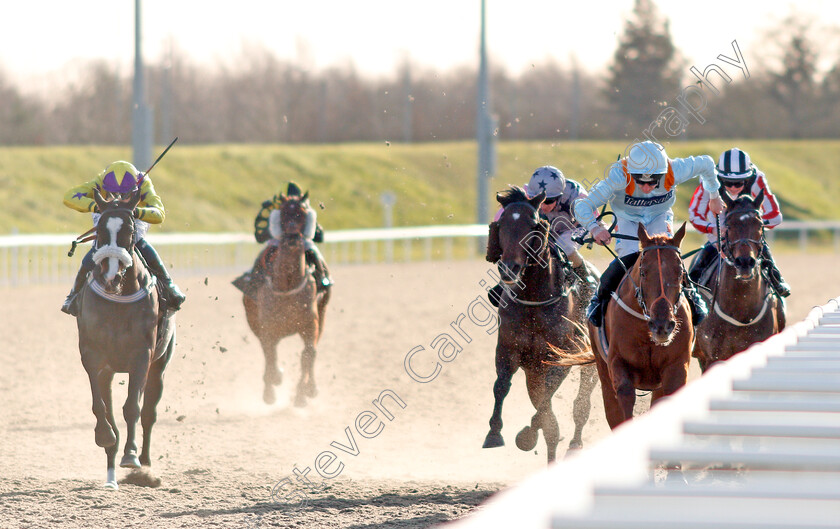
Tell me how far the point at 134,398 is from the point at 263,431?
1.93 meters

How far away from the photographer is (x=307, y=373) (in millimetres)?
9234

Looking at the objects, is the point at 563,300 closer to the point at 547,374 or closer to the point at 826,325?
the point at 547,374

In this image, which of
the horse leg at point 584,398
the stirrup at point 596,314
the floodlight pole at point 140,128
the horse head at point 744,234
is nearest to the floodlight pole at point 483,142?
the floodlight pole at point 140,128

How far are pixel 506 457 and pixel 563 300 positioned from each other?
147cm

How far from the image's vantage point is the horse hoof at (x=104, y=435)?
6.33 m

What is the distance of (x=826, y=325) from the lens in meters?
4.84

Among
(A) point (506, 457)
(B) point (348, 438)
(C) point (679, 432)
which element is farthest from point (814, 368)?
(B) point (348, 438)

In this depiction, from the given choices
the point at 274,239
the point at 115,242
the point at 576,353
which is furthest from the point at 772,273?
the point at 274,239

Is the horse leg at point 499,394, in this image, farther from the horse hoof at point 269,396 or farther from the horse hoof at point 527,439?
the horse hoof at point 269,396

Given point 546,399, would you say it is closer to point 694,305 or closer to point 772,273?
point 694,305

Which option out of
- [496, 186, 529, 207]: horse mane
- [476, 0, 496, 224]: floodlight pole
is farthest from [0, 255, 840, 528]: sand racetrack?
[476, 0, 496, 224]: floodlight pole

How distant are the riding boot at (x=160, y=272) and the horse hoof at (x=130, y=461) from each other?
2.85ft

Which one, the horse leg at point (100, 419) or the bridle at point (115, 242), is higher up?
the bridle at point (115, 242)

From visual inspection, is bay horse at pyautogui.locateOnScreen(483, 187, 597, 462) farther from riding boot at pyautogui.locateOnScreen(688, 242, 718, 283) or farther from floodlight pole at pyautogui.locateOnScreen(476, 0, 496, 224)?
floodlight pole at pyautogui.locateOnScreen(476, 0, 496, 224)
